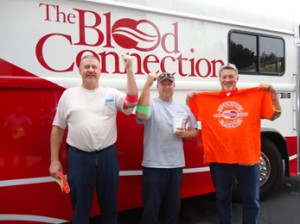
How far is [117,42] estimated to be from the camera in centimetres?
362

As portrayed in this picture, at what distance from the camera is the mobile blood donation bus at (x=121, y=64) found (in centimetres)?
311

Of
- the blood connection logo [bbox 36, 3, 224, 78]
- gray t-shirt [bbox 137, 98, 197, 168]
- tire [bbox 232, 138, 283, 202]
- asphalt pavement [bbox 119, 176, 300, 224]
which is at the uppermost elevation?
the blood connection logo [bbox 36, 3, 224, 78]

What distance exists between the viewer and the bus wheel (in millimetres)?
4980

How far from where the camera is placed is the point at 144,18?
378 cm

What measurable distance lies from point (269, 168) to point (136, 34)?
9.18 ft

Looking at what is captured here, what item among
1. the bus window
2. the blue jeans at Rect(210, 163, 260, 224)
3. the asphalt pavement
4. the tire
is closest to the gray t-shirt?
the blue jeans at Rect(210, 163, 260, 224)

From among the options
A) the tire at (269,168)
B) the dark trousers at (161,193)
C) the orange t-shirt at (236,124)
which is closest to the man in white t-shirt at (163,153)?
the dark trousers at (161,193)

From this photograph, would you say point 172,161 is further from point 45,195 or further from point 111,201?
point 45,195

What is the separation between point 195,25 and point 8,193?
267 centimetres

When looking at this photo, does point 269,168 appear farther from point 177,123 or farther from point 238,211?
point 177,123

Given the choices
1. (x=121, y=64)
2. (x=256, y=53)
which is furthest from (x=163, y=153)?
(x=256, y=53)

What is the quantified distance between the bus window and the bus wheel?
1.00m

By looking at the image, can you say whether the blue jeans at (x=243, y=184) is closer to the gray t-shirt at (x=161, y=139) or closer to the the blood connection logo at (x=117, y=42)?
the gray t-shirt at (x=161, y=139)

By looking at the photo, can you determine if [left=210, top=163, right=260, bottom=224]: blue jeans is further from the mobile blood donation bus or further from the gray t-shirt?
the mobile blood donation bus
